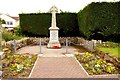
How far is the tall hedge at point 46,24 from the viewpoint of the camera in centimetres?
2753

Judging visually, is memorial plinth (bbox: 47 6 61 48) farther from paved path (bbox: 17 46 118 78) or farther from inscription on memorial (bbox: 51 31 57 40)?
paved path (bbox: 17 46 118 78)

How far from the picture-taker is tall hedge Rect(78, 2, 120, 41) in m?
19.6

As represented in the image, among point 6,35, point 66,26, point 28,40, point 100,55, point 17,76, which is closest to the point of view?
point 17,76

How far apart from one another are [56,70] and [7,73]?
1931mm

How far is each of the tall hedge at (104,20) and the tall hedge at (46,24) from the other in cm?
736

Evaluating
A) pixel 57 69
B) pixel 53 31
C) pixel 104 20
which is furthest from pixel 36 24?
pixel 57 69

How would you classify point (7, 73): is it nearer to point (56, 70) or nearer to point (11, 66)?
point (11, 66)

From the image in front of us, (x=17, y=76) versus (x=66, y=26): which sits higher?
(x=66, y=26)

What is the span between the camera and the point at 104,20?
781 inches

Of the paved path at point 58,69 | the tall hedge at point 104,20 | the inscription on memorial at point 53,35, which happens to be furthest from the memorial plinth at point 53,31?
the paved path at point 58,69

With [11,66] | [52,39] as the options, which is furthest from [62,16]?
[11,66]

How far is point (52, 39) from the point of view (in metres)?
22.1

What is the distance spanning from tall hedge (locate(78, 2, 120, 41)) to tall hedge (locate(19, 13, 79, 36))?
290 inches

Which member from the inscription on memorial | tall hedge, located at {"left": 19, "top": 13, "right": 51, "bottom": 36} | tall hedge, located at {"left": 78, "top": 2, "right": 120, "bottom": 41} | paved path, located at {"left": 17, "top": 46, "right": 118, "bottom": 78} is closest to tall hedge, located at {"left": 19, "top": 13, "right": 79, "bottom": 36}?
tall hedge, located at {"left": 19, "top": 13, "right": 51, "bottom": 36}
